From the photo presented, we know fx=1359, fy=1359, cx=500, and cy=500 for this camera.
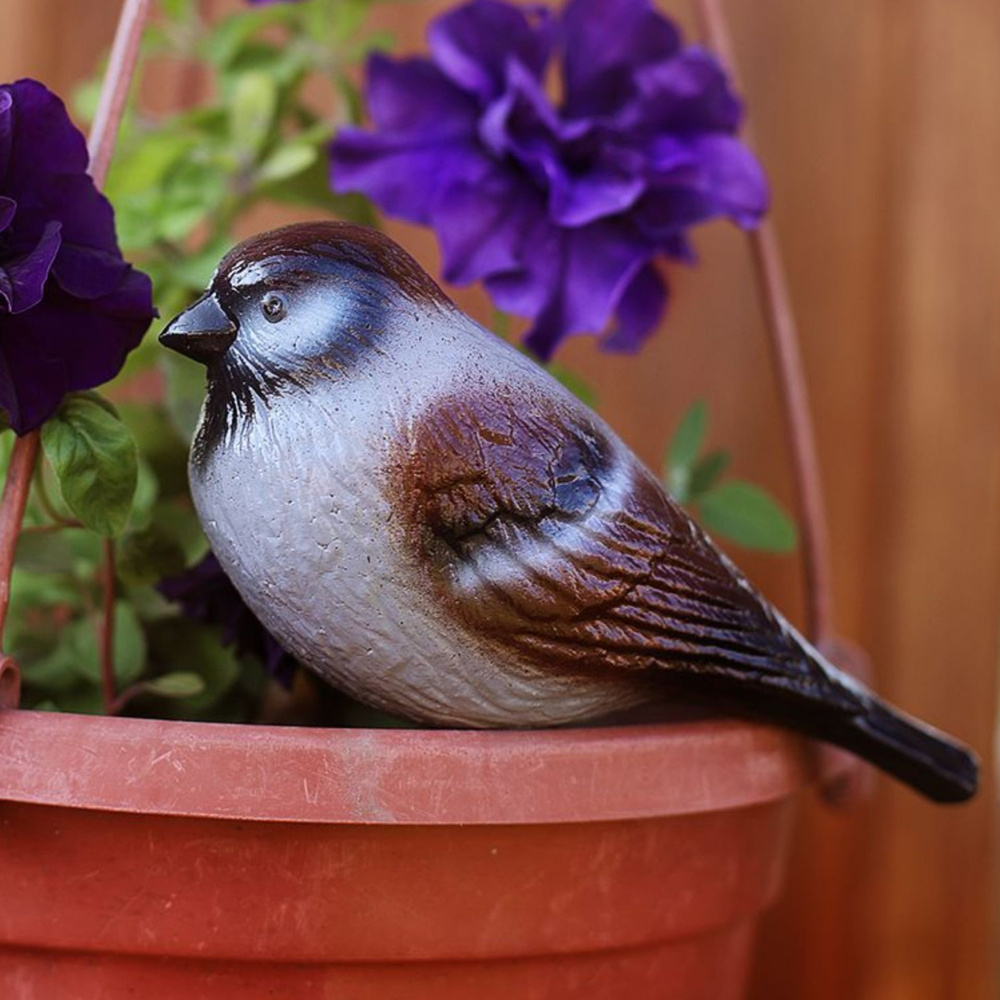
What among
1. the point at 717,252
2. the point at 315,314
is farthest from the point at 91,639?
the point at 717,252

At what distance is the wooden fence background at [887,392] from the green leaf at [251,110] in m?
0.30

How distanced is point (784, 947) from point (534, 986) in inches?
19.9

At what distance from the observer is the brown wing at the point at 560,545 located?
0.46 m

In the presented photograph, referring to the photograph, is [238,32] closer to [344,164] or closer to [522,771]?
[344,164]

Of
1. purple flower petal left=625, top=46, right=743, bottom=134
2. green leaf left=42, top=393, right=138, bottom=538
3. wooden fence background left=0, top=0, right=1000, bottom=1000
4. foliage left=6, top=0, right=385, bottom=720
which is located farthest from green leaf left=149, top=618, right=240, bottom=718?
wooden fence background left=0, top=0, right=1000, bottom=1000

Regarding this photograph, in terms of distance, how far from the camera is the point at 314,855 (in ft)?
1.47

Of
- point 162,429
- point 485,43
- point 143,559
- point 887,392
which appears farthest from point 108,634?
point 887,392

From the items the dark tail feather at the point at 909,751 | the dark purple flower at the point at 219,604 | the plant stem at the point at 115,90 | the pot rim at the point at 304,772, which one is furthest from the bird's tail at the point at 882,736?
the plant stem at the point at 115,90

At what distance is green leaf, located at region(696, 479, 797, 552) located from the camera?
0.70 meters

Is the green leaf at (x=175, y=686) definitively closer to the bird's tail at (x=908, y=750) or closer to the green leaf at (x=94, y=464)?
the green leaf at (x=94, y=464)

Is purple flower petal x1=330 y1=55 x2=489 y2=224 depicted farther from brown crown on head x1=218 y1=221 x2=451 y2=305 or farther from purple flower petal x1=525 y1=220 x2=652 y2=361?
brown crown on head x1=218 y1=221 x2=451 y2=305

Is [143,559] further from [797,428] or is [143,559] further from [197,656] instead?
[797,428]

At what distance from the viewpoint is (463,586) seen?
0.46 m

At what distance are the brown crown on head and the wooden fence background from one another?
51 centimetres
